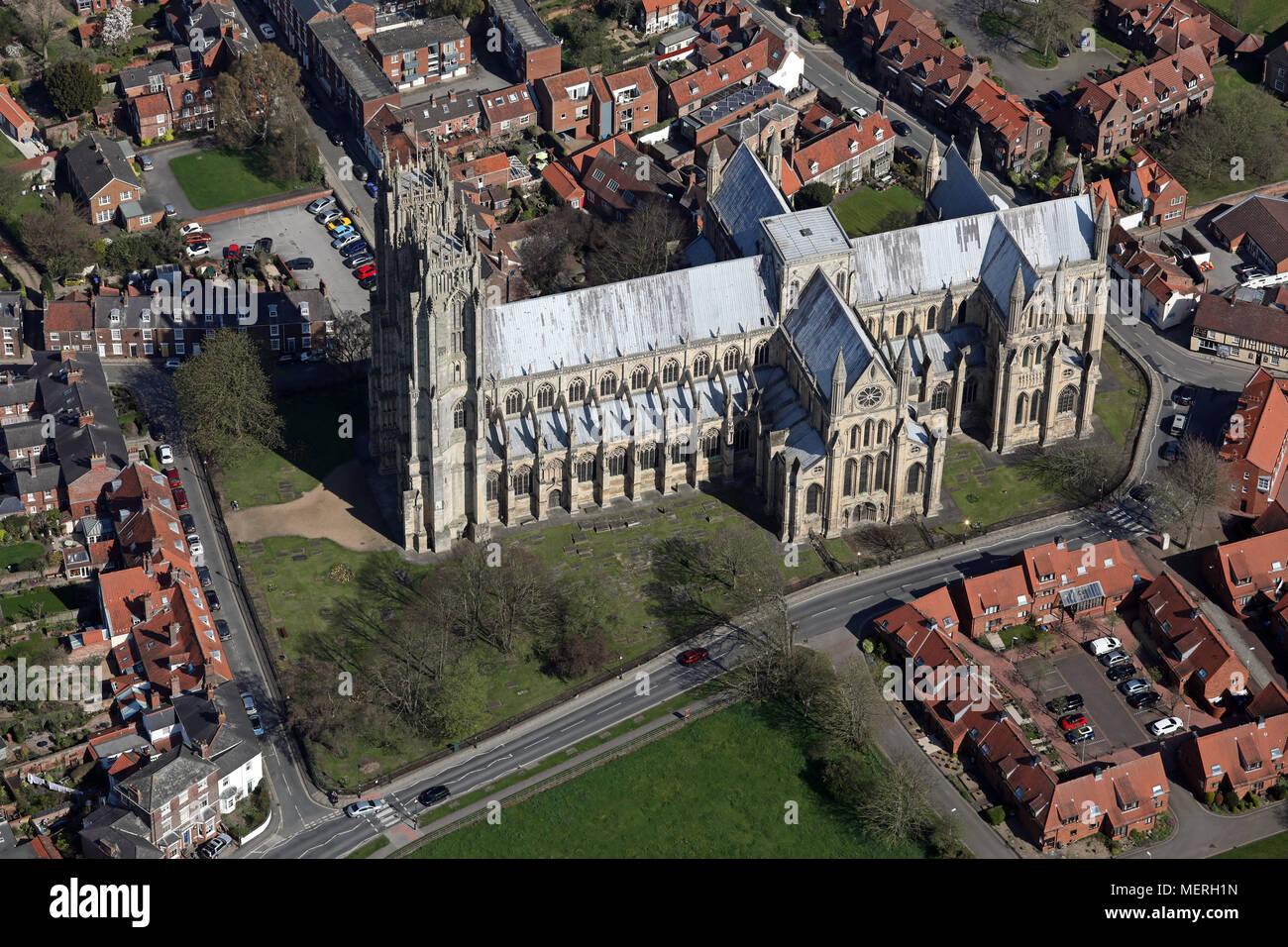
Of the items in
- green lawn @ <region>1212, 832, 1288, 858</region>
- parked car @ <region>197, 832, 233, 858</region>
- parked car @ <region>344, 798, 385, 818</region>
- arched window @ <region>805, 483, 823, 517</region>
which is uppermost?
arched window @ <region>805, 483, 823, 517</region>

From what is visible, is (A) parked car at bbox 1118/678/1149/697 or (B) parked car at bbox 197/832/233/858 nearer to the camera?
(B) parked car at bbox 197/832/233/858

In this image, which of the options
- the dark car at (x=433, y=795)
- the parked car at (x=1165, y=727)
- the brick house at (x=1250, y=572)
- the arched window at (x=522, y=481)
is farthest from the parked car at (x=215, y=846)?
the brick house at (x=1250, y=572)

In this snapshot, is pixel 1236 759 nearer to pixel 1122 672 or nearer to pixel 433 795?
pixel 1122 672

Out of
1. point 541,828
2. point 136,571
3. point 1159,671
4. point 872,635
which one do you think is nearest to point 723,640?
point 872,635

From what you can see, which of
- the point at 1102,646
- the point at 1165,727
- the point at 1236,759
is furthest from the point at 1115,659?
the point at 1236,759

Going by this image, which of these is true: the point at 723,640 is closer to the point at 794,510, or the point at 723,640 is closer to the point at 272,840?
the point at 794,510

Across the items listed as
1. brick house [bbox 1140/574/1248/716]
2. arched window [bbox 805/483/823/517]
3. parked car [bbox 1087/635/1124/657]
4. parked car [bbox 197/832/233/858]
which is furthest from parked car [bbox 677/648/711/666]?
parked car [bbox 197/832/233/858]

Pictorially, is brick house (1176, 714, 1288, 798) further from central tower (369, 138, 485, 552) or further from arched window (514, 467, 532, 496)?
central tower (369, 138, 485, 552)

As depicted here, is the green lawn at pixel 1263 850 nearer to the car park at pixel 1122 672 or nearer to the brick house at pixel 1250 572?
the car park at pixel 1122 672
